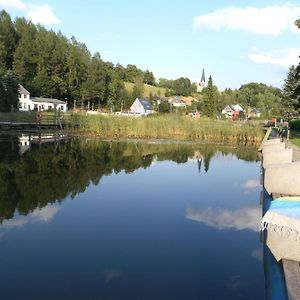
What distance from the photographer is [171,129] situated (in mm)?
35219

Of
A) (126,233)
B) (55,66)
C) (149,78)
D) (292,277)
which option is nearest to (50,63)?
(55,66)

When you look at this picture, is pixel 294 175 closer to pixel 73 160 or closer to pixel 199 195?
pixel 199 195

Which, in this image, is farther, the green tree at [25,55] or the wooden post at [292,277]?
the green tree at [25,55]

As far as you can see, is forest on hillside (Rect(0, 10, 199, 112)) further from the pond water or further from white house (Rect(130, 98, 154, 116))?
the pond water

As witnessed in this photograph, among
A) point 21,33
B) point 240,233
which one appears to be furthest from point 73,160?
point 21,33

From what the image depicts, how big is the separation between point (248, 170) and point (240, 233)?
35.6 ft

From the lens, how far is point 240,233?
29.8ft

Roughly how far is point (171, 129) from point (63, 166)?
18905 millimetres

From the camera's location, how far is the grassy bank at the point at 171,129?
3428cm

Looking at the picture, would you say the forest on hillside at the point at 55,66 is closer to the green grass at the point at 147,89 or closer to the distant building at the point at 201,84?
the green grass at the point at 147,89

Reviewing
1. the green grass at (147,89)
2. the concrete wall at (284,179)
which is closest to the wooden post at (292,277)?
the concrete wall at (284,179)

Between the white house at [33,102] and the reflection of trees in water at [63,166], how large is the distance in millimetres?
38648

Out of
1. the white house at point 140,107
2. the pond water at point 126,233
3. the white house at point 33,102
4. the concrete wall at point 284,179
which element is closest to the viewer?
the pond water at point 126,233

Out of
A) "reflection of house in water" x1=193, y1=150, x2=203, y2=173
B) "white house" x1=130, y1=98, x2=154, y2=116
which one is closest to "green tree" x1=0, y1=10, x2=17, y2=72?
"white house" x1=130, y1=98, x2=154, y2=116
